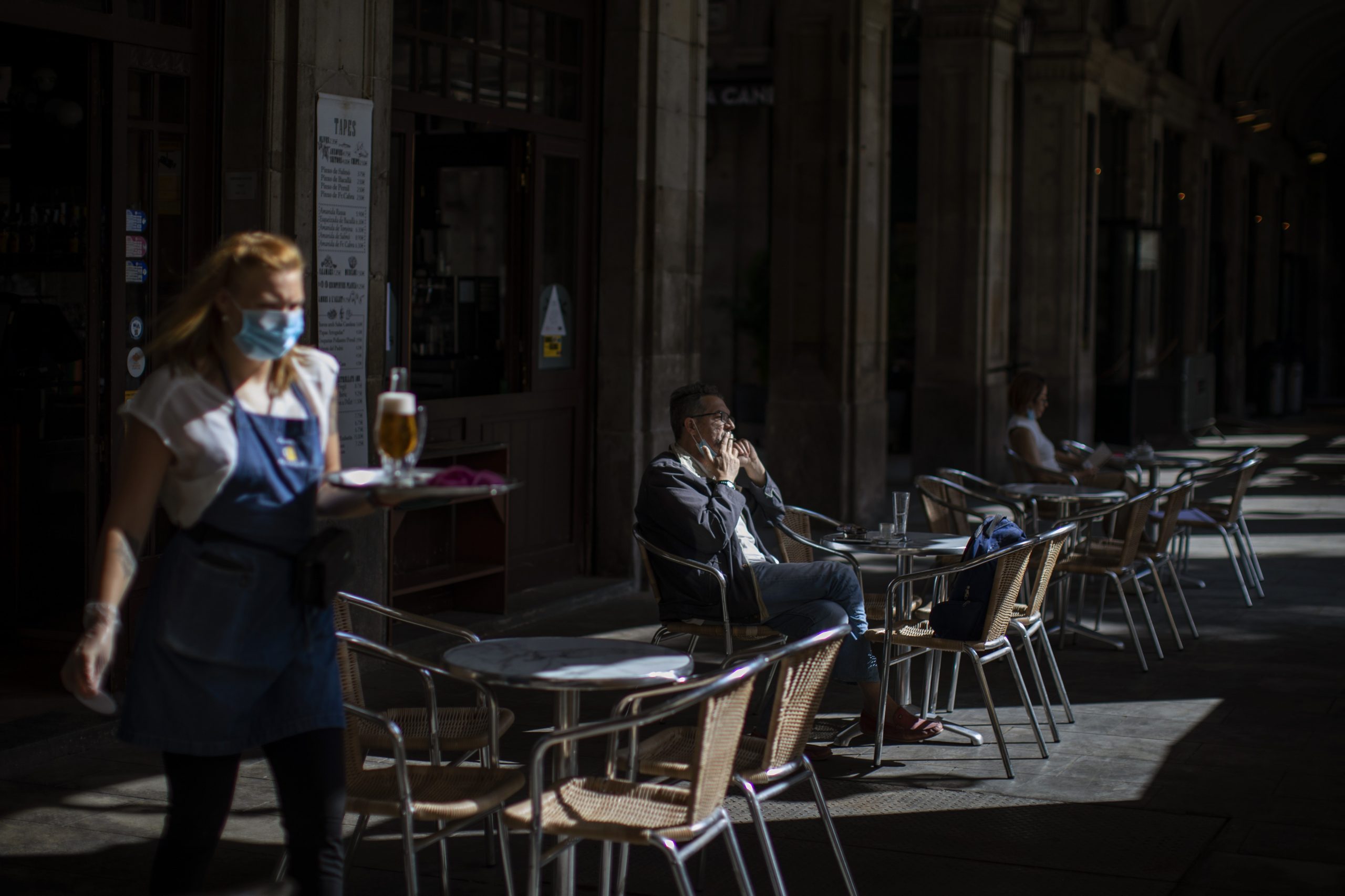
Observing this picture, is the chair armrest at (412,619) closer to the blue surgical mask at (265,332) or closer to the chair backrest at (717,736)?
the chair backrest at (717,736)

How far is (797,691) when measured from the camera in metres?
3.69

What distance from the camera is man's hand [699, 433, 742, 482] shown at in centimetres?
577

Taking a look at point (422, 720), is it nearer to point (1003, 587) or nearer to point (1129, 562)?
point (1003, 587)

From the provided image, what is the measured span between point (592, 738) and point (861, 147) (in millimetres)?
6798

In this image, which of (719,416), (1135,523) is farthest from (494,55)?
(1135,523)

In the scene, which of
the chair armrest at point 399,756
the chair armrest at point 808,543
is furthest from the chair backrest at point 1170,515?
the chair armrest at point 399,756

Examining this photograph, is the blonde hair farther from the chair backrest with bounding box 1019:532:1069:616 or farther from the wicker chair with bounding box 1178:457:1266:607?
the wicker chair with bounding box 1178:457:1266:607

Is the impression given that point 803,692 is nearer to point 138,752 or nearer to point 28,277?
point 138,752

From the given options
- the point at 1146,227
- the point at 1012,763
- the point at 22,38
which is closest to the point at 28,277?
the point at 22,38

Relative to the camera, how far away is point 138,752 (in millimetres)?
5598

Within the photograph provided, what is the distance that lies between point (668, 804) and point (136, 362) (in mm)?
3551

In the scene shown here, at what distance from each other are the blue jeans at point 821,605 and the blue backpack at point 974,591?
280 millimetres

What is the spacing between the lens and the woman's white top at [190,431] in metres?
3.03

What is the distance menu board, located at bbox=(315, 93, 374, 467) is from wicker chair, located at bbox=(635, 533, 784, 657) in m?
1.65
